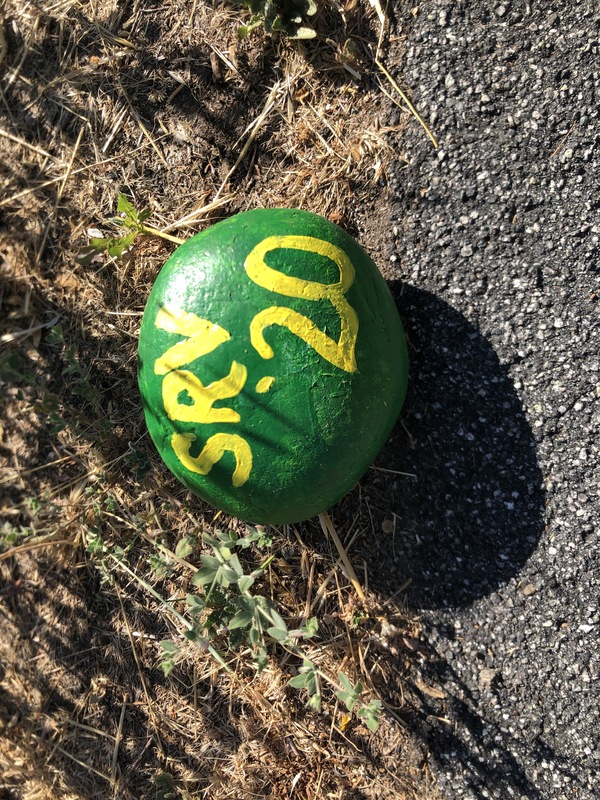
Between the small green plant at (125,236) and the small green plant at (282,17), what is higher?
the small green plant at (282,17)

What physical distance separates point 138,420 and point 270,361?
1310 mm

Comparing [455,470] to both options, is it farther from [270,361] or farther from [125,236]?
[125,236]

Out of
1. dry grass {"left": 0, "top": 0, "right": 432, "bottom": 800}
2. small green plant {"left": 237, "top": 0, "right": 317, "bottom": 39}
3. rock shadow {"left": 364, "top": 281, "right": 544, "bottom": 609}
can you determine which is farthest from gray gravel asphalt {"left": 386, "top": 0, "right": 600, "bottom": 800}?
small green plant {"left": 237, "top": 0, "right": 317, "bottom": 39}

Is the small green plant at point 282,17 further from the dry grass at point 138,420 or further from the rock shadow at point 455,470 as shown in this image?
the rock shadow at point 455,470

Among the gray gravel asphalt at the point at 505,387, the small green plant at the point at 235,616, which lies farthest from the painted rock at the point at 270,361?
the gray gravel asphalt at the point at 505,387

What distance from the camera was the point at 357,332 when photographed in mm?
2168

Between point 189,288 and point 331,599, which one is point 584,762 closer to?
point 331,599

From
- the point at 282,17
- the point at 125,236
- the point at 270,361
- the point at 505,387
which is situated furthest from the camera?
the point at 125,236

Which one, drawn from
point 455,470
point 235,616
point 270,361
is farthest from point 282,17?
point 235,616

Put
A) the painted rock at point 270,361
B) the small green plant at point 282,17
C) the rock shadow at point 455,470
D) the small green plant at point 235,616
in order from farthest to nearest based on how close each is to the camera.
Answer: the small green plant at point 282,17
the rock shadow at point 455,470
the small green plant at point 235,616
the painted rock at point 270,361

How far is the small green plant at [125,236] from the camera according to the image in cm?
290

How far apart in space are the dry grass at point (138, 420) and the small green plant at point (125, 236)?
64 mm

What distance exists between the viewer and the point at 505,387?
98.1 inches

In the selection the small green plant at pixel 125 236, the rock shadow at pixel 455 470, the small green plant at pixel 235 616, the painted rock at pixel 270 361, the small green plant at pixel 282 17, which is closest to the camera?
the painted rock at pixel 270 361
